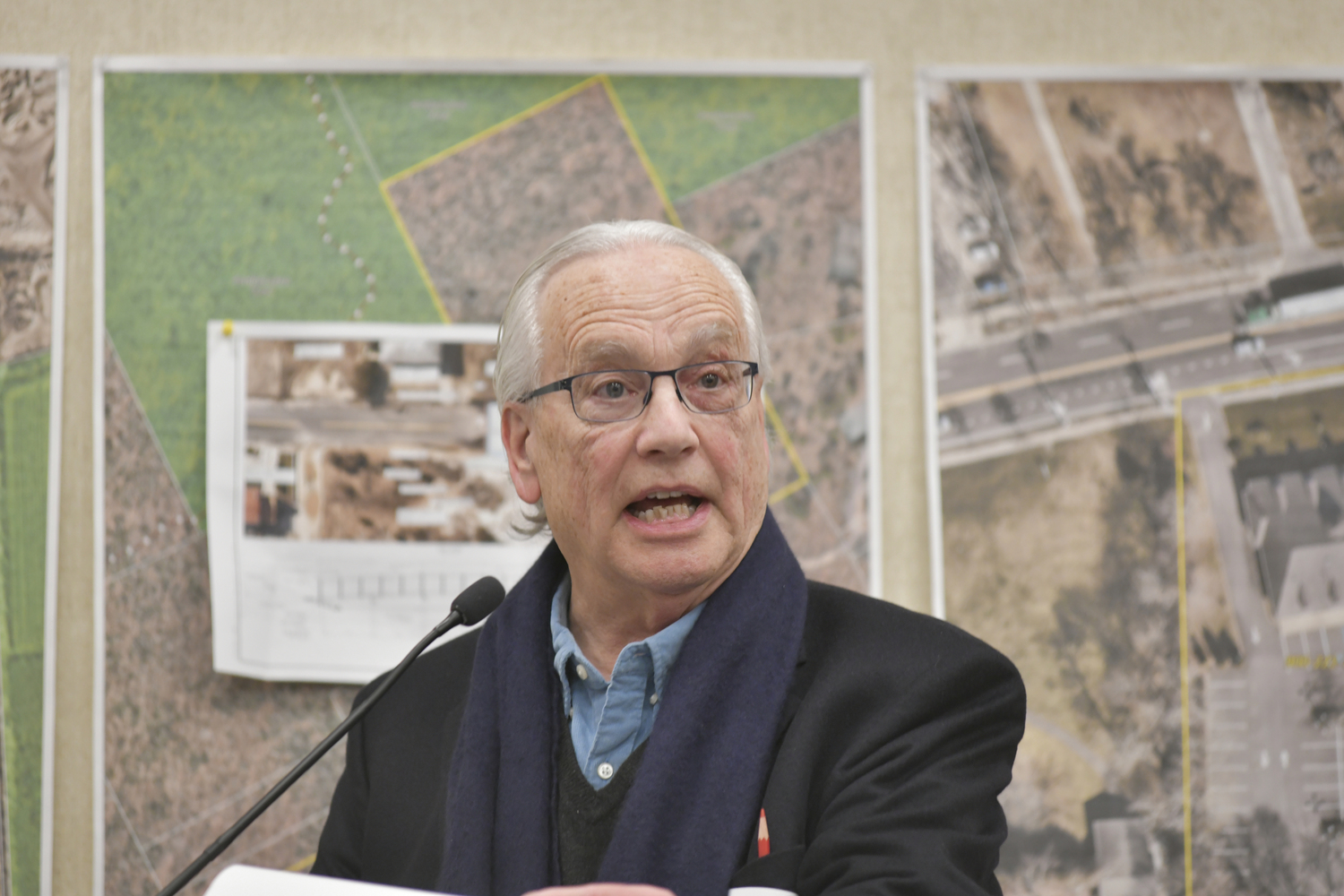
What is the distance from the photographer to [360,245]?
181 cm

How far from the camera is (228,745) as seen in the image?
1.79 meters

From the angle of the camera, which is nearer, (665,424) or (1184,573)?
(665,424)

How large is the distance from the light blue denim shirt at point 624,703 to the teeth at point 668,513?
12 cm

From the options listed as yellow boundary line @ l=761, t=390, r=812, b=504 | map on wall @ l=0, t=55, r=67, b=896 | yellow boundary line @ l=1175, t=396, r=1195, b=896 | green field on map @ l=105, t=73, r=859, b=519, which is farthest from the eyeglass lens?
map on wall @ l=0, t=55, r=67, b=896

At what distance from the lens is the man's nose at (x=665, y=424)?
42.4 inches

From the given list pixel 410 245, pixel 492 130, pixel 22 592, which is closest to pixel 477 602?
pixel 410 245

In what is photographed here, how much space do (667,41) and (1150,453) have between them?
105 cm

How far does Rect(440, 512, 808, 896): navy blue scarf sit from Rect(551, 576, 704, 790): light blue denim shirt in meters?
0.02

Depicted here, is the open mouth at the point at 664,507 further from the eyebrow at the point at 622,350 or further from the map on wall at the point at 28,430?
the map on wall at the point at 28,430

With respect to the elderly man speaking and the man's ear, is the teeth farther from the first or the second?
the man's ear

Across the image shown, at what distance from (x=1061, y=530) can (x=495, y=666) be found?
101 cm

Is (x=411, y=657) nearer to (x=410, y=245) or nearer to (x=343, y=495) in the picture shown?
(x=343, y=495)

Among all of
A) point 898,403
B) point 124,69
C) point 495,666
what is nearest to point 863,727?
point 495,666

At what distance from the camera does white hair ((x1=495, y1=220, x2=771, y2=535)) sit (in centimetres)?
118
